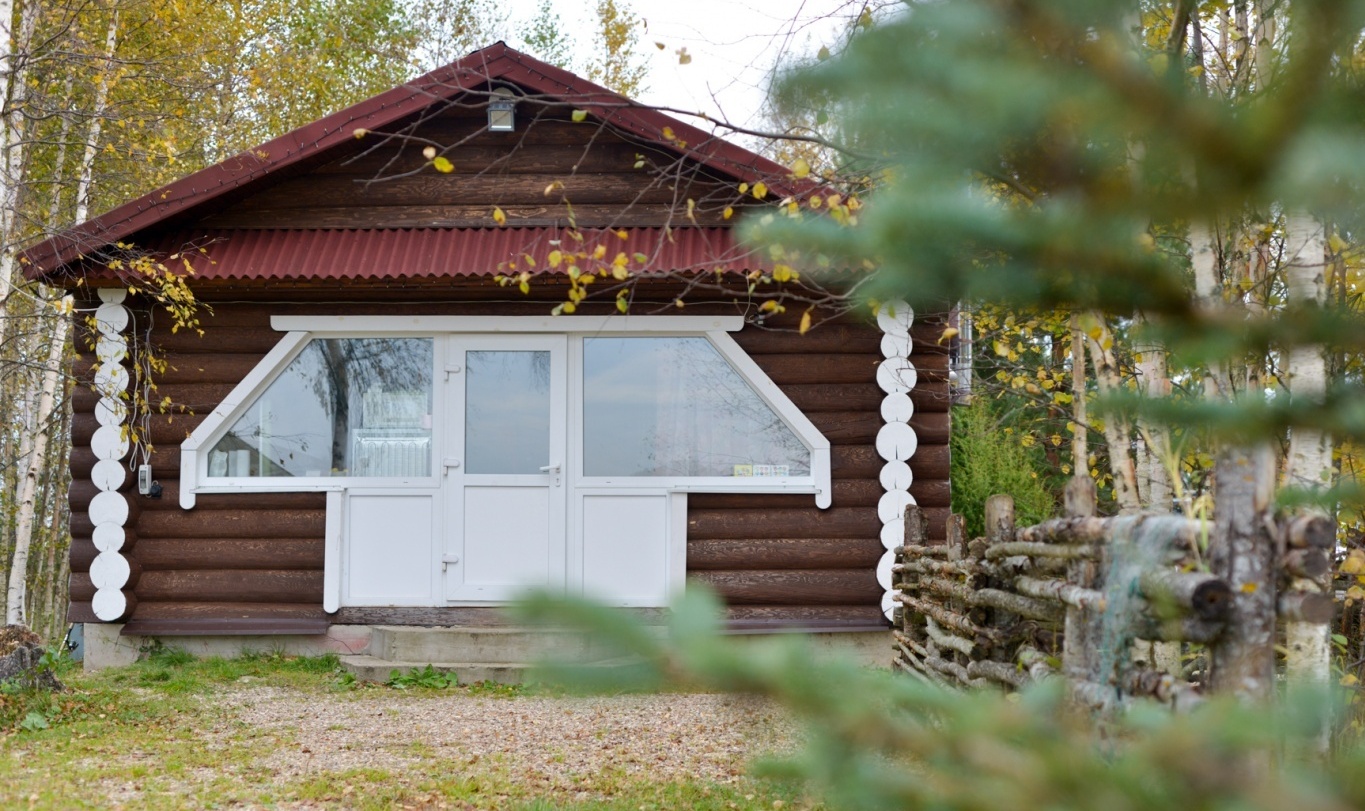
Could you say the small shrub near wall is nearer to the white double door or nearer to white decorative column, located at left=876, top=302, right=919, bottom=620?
white decorative column, located at left=876, top=302, right=919, bottom=620

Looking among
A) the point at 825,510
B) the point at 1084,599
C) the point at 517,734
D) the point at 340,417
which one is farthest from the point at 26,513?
the point at 1084,599

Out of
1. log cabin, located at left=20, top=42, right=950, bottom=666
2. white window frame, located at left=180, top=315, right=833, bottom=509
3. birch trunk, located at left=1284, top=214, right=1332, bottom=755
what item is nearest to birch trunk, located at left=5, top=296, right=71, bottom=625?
log cabin, located at left=20, top=42, right=950, bottom=666

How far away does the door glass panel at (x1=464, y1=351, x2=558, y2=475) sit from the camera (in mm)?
8742

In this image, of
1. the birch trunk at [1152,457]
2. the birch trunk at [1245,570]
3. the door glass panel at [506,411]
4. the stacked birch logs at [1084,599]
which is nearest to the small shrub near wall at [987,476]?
the birch trunk at [1152,457]

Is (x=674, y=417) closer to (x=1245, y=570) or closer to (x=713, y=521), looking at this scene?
(x=713, y=521)

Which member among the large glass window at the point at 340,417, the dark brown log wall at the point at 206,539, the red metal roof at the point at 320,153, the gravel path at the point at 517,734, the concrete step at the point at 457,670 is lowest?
the gravel path at the point at 517,734

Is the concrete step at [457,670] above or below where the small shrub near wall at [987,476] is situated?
below

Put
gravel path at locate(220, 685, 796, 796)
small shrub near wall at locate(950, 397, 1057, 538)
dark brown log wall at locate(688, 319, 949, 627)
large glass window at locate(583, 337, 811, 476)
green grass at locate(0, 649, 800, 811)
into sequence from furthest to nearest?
small shrub near wall at locate(950, 397, 1057, 538)
large glass window at locate(583, 337, 811, 476)
dark brown log wall at locate(688, 319, 949, 627)
gravel path at locate(220, 685, 796, 796)
green grass at locate(0, 649, 800, 811)

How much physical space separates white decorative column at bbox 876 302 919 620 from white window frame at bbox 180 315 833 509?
1.40 feet

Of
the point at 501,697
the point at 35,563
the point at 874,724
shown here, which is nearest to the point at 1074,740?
the point at 874,724

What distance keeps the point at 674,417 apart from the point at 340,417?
2510 mm

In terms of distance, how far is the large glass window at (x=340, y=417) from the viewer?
28.9 feet

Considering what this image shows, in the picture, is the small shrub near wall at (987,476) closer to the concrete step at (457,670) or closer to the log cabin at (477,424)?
the log cabin at (477,424)

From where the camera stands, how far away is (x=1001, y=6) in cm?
99
